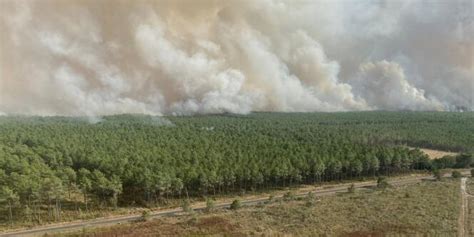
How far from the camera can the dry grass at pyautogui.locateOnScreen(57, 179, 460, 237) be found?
4956 cm

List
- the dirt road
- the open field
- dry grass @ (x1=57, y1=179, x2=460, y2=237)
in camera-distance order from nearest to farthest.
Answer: the open field
dry grass @ (x1=57, y1=179, x2=460, y2=237)
the dirt road

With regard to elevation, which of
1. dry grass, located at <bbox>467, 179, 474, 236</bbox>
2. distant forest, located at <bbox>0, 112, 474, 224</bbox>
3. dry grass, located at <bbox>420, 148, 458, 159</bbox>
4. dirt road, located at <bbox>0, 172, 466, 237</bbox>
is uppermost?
distant forest, located at <bbox>0, 112, 474, 224</bbox>

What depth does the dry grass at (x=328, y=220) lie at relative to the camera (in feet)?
163

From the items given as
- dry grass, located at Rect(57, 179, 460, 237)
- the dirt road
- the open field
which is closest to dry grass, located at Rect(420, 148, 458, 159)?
the open field

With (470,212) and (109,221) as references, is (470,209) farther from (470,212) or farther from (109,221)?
(109,221)

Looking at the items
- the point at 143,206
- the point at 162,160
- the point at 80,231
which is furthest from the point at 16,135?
the point at 80,231

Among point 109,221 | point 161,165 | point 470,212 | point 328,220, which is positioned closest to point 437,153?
point 470,212

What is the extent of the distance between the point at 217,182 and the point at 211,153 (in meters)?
17.6

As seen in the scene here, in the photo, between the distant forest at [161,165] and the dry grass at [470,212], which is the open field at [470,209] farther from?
the distant forest at [161,165]

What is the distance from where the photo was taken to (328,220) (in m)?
53.9

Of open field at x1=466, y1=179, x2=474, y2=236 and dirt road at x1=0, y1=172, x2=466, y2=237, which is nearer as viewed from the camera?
open field at x1=466, y1=179, x2=474, y2=236

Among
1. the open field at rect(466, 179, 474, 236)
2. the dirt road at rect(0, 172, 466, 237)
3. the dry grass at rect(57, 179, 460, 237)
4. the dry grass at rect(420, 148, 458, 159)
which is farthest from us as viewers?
the dry grass at rect(420, 148, 458, 159)

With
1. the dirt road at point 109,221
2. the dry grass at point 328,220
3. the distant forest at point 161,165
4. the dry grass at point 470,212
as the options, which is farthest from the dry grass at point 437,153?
the dry grass at point 328,220

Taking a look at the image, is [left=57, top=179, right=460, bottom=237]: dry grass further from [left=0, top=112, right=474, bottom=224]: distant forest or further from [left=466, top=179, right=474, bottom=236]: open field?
[left=0, top=112, right=474, bottom=224]: distant forest
